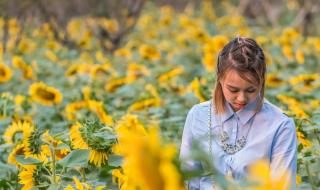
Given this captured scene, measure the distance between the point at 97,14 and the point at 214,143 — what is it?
20.9 ft

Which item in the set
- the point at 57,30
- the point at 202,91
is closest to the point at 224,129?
the point at 202,91

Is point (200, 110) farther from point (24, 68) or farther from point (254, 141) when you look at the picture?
point (24, 68)

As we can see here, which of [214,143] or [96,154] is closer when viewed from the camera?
[214,143]

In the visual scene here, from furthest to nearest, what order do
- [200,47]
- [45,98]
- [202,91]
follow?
[200,47] < [45,98] < [202,91]

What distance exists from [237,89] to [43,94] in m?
2.05

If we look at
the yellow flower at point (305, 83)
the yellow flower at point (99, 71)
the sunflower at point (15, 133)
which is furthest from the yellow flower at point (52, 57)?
the sunflower at point (15, 133)

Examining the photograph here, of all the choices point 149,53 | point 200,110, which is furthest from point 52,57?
point 200,110

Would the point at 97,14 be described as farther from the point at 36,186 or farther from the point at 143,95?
the point at 36,186

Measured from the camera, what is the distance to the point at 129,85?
13.0 ft

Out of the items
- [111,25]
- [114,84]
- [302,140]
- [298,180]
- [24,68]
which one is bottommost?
[298,180]

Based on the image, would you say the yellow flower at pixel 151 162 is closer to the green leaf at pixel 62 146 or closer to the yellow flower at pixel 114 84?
the green leaf at pixel 62 146

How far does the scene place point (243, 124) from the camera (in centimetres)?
164

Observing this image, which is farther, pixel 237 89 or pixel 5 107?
pixel 5 107

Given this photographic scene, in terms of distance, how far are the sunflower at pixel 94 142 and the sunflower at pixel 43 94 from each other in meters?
1.66
